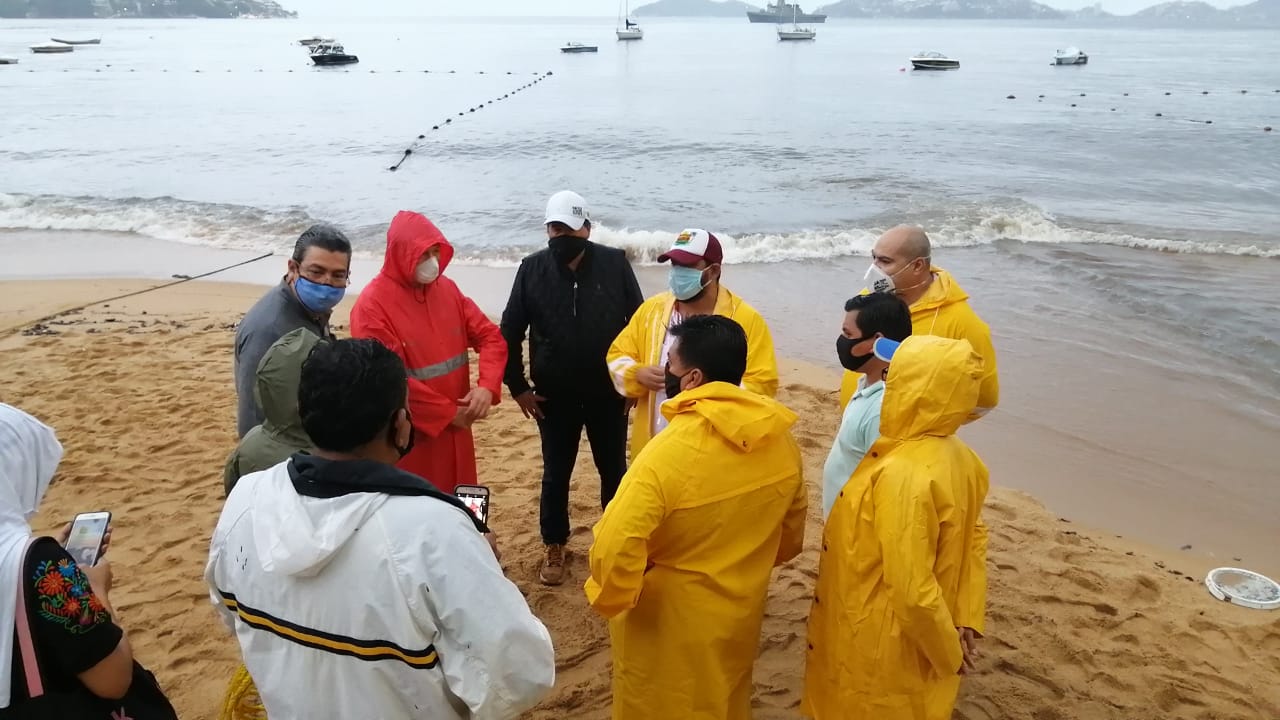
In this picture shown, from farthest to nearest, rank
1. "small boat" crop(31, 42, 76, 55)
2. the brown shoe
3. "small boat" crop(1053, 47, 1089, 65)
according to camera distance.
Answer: "small boat" crop(31, 42, 76, 55)
"small boat" crop(1053, 47, 1089, 65)
the brown shoe

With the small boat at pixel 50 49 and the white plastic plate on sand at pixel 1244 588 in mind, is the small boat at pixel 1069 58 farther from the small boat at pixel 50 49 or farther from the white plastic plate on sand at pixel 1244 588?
the small boat at pixel 50 49

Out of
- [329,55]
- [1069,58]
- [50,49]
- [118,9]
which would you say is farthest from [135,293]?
[118,9]

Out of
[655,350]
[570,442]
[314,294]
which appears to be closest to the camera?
[314,294]

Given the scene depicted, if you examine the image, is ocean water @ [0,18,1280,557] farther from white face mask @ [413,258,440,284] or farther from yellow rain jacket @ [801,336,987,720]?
white face mask @ [413,258,440,284]

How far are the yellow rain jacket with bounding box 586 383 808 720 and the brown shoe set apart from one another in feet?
5.82

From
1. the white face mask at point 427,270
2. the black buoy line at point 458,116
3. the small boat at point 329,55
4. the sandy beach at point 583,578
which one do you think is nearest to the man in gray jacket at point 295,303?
the white face mask at point 427,270

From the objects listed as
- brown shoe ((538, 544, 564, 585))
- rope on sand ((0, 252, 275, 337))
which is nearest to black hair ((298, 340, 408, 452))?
brown shoe ((538, 544, 564, 585))

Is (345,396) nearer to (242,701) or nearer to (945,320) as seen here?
(242,701)

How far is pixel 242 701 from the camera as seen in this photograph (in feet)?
6.77

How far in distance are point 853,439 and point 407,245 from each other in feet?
6.47

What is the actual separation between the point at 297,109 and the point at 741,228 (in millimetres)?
26720

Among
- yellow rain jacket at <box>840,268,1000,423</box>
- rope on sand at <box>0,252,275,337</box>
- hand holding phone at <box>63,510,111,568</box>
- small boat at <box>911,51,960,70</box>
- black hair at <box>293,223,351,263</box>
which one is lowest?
rope on sand at <box>0,252,275,337</box>

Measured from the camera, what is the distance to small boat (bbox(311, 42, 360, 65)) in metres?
62.0

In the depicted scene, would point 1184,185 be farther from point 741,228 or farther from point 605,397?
point 605,397
